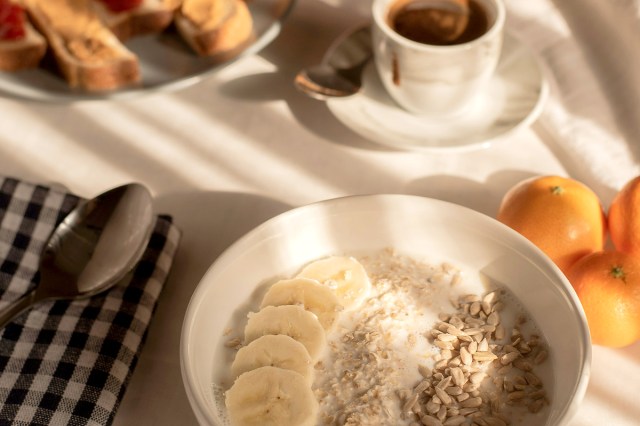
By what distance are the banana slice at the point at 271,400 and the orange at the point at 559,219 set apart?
341 millimetres

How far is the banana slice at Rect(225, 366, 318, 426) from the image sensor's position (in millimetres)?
712

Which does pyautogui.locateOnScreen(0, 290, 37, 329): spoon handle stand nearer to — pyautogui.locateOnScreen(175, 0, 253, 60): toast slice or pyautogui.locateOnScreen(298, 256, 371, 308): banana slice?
pyautogui.locateOnScreen(298, 256, 371, 308): banana slice

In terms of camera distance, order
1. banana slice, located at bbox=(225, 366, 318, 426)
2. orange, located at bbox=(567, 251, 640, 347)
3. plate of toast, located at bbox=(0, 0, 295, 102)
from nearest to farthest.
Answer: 1. banana slice, located at bbox=(225, 366, 318, 426)
2. orange, located at bbox=(567, 251, 640, 347)
3. plate of toast, located at bbox=(0, 0, 295, 102)

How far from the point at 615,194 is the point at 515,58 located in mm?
278

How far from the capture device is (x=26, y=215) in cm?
97

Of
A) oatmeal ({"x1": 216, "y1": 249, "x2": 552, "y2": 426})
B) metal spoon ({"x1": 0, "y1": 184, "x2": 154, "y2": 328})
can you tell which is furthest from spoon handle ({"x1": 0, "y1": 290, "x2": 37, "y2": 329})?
oatmeal ({"x1": 216, "y1": 249, "x2": 552, "y2": 426})

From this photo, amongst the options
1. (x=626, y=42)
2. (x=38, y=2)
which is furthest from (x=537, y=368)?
(x=38, y=2)

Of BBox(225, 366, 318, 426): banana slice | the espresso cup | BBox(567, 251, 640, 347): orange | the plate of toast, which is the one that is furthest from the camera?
the plate of toast

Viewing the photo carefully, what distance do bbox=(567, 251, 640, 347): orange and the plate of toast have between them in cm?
60

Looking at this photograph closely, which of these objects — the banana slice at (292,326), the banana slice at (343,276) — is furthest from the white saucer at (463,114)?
the banana slice at (292,326)

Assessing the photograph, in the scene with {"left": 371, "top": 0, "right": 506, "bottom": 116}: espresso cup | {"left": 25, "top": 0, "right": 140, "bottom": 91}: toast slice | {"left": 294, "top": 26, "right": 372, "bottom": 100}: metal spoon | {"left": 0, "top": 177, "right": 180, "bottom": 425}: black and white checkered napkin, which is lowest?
{"left": 0, "top": 177, "right": 180, "bottom": 425}: black and white checkered napkin

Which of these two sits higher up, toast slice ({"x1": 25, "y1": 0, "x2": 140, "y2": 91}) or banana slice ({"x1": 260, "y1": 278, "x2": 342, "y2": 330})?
toast slice ({"x1": 25, "y1": 0, "x2": 140, "y2": 91})

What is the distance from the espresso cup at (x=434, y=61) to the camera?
1024mm

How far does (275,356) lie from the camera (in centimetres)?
75
